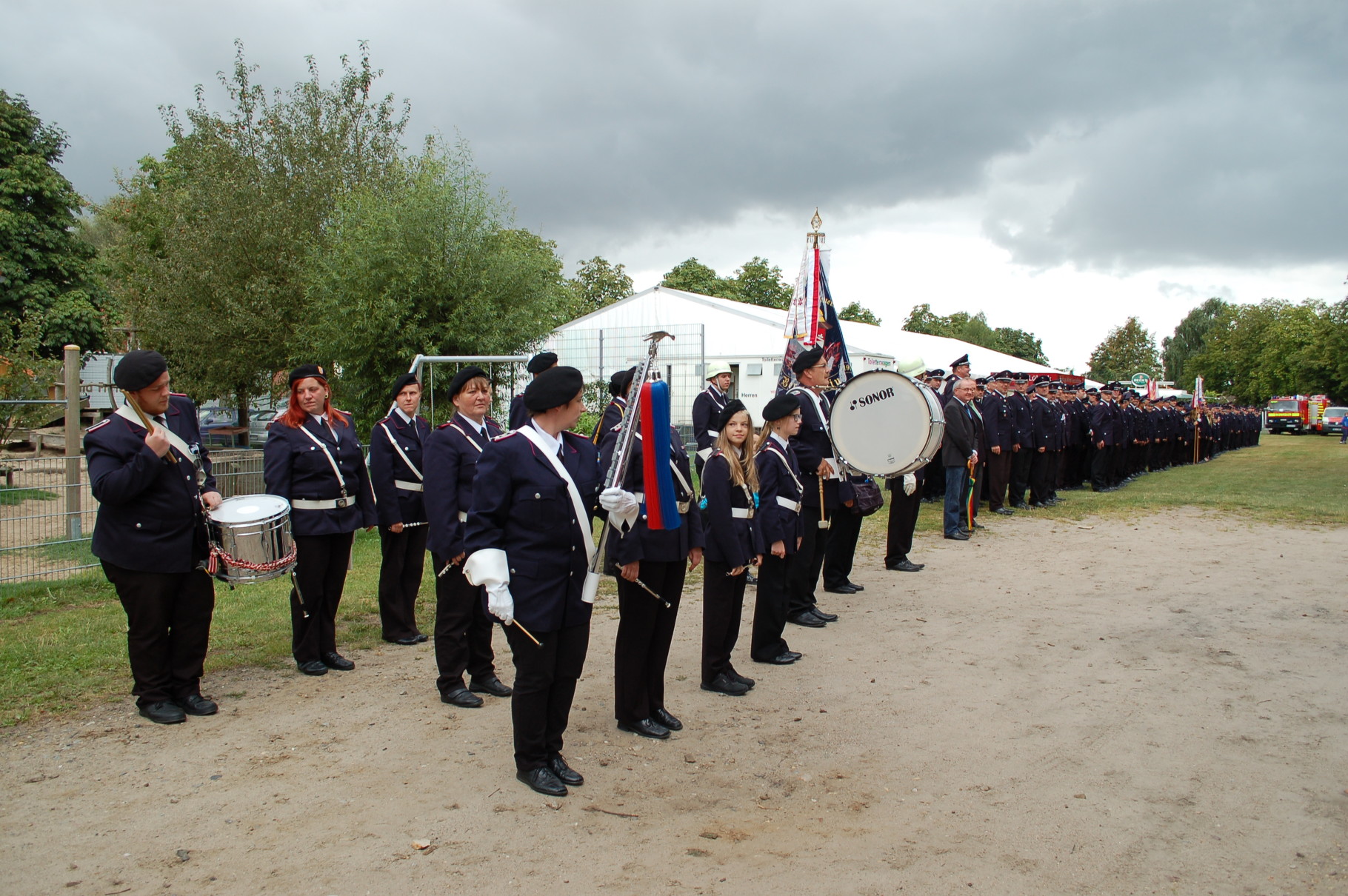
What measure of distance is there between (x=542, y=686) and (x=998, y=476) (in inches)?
450

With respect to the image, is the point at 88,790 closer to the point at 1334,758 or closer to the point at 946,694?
the point at 946,694

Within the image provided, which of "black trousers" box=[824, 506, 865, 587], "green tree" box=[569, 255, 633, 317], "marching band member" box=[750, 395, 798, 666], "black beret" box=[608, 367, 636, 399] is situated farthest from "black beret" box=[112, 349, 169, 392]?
"green tree" box=[569, 255, 633, 317]

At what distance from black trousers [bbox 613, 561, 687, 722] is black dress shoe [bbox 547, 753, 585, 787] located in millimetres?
681

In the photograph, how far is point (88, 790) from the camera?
4.22 m

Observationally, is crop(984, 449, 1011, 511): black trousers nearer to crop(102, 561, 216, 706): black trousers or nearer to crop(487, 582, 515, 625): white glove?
crop(487, 582, 515, 625): white glove

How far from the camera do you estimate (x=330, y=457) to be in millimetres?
6051

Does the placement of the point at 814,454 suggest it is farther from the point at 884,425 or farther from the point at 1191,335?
the point at 1191,335

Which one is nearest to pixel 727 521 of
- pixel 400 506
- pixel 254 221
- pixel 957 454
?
pixel 400 506

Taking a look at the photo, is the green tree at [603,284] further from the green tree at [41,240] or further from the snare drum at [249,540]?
the snare drum at [249,540]

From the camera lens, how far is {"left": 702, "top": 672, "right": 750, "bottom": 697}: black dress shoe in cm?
566

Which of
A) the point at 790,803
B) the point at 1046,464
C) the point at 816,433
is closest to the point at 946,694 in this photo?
the point at 790,803

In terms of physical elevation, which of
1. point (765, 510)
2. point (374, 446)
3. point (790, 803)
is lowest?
point (790, 803)

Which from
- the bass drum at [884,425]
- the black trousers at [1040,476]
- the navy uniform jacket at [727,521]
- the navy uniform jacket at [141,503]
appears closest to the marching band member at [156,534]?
the navy uniform jacket at [141,503]

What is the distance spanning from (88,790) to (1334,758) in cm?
613
